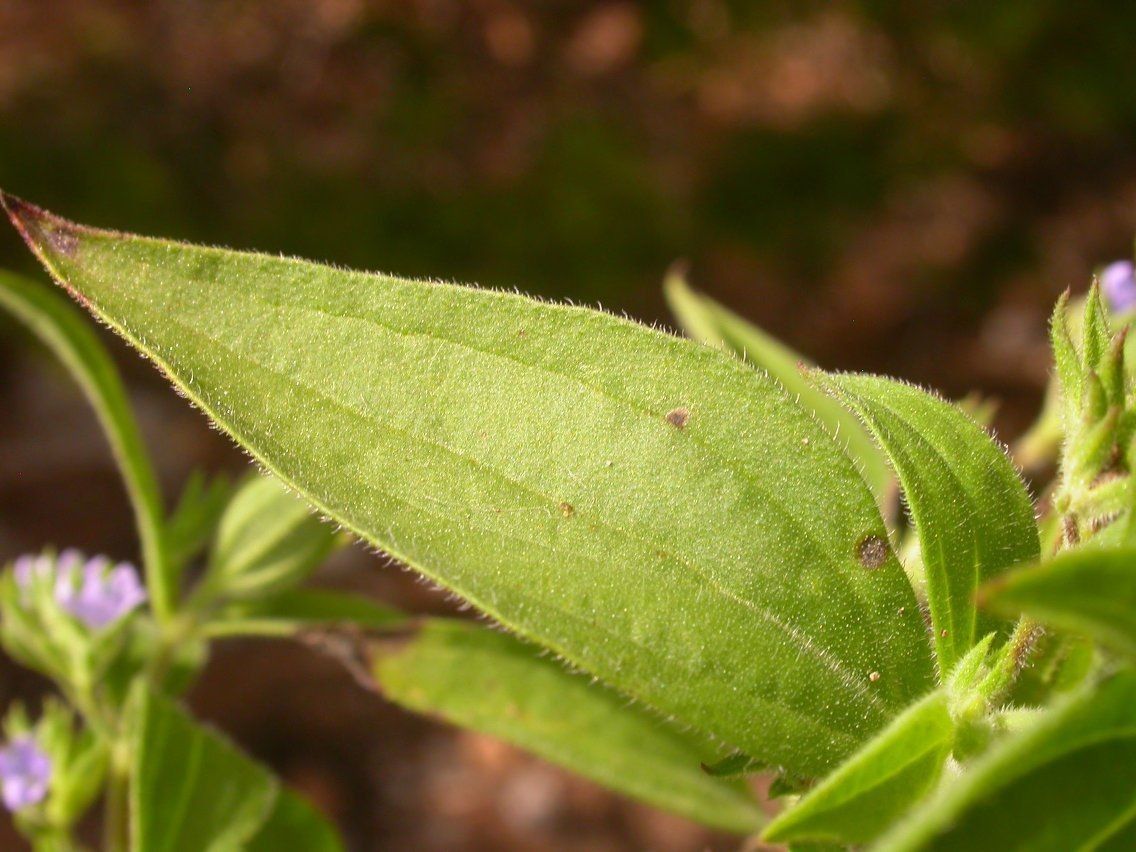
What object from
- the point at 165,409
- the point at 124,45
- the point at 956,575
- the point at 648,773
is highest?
the point at 124,45

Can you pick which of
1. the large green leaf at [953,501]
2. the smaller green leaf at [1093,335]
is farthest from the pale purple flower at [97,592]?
the smaller green leaf at [1093,335]

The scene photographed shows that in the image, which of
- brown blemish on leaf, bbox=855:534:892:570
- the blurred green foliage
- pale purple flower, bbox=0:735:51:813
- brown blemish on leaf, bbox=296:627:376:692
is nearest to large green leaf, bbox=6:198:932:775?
brown blemish on leaf, bbox=855:534:892:570

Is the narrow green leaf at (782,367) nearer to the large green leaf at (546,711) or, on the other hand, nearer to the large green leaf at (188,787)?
the large green leaf at (546,711)

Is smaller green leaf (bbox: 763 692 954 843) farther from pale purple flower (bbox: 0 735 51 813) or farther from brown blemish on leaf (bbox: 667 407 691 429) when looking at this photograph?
pale purple flower (bbox: 0 735 51 813)

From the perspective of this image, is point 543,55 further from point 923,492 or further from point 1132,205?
point 923,492

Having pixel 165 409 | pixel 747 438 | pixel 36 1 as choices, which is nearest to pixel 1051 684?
pixel 747 438

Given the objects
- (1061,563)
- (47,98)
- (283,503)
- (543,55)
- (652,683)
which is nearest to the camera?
(1061,563)

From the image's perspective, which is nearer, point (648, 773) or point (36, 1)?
point (648, 773)

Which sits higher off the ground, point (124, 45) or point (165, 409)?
point (124, 45)

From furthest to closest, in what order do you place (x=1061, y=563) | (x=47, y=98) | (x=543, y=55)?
(x=543, y=55), (x=47, y=98), (x=1061, y=563)
